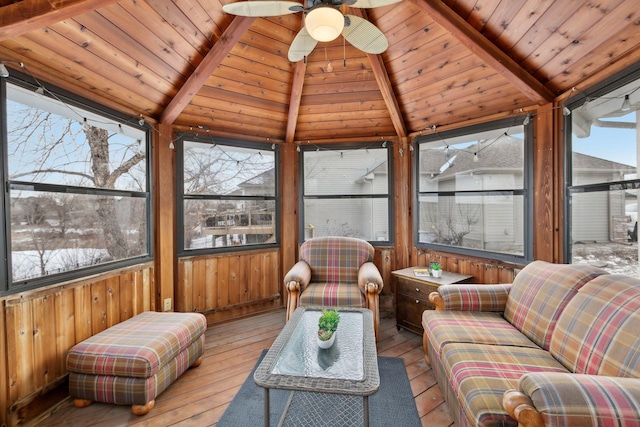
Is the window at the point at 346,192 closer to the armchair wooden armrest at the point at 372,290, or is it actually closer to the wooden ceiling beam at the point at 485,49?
the armchair wooden armrest at the point at 372,290

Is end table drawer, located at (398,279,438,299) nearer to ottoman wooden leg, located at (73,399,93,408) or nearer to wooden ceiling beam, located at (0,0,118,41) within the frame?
ottoman wooden leg, located at (73,399,93,408)

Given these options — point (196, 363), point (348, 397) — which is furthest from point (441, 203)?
point (196, 363)

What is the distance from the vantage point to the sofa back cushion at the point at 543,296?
71.4 inches

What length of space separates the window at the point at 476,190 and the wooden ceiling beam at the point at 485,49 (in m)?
0.33

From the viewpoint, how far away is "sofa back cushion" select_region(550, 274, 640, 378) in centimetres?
133

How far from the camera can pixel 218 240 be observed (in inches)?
138

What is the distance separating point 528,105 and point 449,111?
73 cm

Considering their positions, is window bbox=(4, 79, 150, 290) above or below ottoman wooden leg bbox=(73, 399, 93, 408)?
above

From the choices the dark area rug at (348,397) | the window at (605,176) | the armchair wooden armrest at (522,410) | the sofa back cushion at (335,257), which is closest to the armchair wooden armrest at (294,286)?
the sofa back cushion at (335,257)

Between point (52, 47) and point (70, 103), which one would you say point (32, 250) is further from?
point (52, 47)

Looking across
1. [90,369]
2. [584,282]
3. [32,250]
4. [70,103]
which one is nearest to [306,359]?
[90,369]

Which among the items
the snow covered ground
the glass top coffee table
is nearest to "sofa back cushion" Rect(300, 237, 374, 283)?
the glass top coffee table

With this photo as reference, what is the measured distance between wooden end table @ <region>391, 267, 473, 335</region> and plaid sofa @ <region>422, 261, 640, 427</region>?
434 mm

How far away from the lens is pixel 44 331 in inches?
77.4
